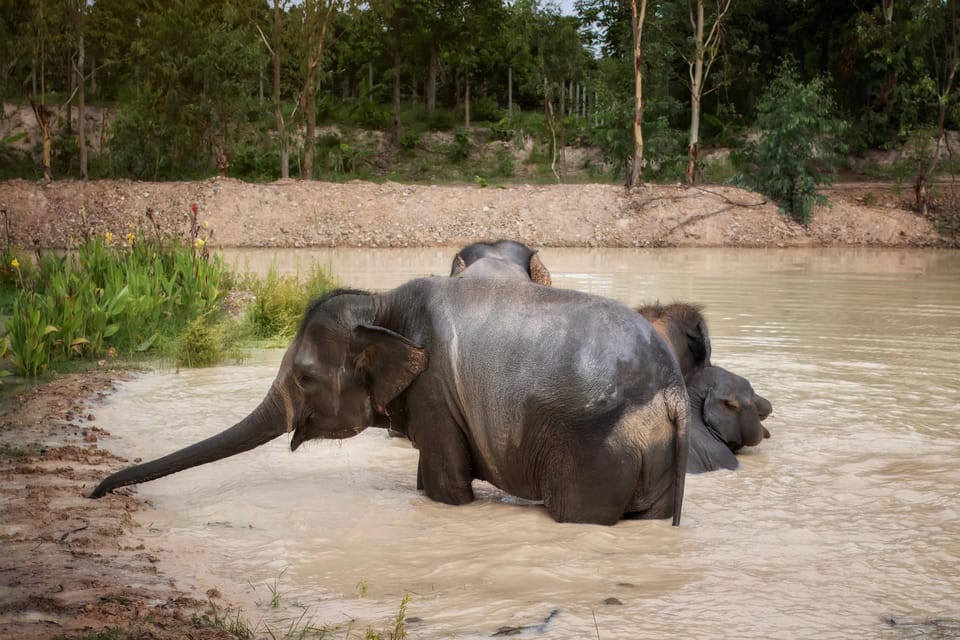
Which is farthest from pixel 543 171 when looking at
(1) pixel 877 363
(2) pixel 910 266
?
(1) pixel 877 363

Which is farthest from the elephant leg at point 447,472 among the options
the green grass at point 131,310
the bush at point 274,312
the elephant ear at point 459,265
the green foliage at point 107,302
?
the bush at point 274,312

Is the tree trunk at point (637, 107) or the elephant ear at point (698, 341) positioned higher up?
the tree trunk at point (637, 107)

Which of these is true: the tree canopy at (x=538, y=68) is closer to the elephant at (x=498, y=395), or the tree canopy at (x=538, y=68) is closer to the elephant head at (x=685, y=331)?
the elephant head at (x=685, y=331)

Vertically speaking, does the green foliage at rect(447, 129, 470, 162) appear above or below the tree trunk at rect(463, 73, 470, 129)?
below

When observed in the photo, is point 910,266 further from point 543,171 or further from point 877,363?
point 543,171

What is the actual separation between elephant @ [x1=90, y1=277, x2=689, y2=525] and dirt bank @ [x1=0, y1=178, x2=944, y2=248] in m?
25.9

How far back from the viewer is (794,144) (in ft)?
107

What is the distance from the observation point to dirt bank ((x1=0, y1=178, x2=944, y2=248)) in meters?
32.0

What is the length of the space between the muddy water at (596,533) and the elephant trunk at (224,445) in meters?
0.30

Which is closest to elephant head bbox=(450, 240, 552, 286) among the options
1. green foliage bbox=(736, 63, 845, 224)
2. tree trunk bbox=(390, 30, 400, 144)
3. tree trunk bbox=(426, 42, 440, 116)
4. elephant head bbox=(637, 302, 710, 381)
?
elephant head bbox=(637, 302, 710, 381)

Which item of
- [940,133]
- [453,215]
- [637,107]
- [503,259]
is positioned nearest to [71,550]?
[503,259]

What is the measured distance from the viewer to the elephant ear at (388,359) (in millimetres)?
5969

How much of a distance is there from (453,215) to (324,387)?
2761cm

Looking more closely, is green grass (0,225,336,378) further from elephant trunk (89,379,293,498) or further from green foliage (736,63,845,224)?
green foliage (736,63,845,224)
